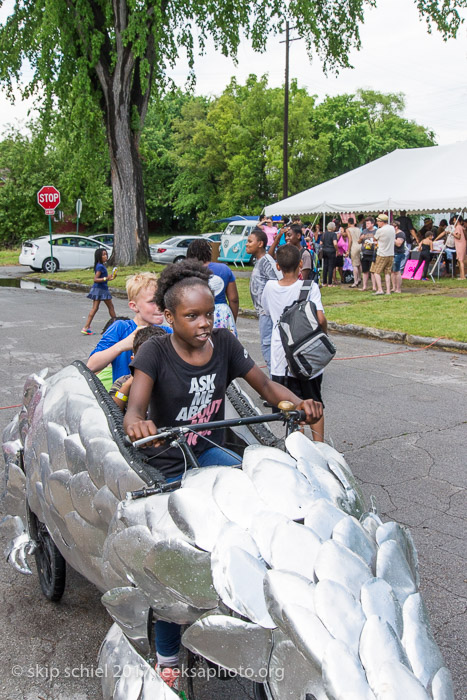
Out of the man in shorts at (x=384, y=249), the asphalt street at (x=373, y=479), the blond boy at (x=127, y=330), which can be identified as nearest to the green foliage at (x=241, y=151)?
the man in shorts at (x=384, y=249)

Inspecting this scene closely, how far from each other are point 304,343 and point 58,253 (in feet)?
75.4

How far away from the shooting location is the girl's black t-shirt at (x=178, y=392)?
286 centimetres

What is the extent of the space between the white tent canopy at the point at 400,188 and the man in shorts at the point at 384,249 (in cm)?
135

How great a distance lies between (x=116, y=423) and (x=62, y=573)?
1.02 metres

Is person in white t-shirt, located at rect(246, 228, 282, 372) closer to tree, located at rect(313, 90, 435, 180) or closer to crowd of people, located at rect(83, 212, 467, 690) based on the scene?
crowd of people, located at rect(83, 212, 467, 690)

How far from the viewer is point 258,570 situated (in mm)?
1911

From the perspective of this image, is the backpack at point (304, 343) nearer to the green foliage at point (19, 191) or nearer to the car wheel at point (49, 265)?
the car wheel at point (49, 265)

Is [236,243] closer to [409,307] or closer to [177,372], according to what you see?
[409,307]

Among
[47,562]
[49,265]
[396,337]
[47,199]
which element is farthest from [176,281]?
[49,265]

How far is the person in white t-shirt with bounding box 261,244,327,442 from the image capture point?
213 inches

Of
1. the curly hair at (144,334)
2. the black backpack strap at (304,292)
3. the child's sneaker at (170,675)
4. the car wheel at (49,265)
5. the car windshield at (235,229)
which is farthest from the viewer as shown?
the car wheel at (49,265)

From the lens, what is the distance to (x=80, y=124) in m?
22.0

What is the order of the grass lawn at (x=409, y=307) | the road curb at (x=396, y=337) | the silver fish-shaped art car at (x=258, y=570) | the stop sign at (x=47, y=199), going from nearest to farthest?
the silver fish-shaped art car at (x=258, y=570), the road curb at (x=396, y=337), the grass lawn at (x=409, y=307), the stop sign at (x=47, y=199)

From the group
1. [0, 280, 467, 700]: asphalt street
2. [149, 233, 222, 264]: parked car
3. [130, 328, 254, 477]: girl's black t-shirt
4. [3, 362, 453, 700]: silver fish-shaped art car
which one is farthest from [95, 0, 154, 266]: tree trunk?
[3, 362, 453, 700]: silver fish-shaped art car
